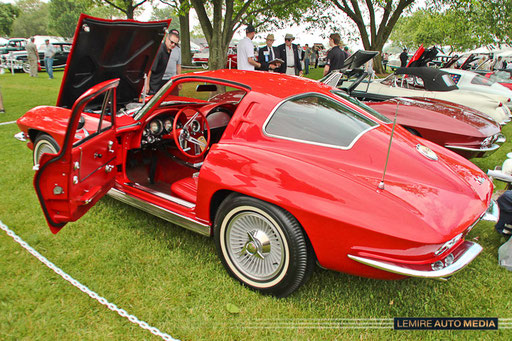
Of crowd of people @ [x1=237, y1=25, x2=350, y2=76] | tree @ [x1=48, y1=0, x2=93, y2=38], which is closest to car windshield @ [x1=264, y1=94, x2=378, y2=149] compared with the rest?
crowd of people @ [x1=237, y1=25, x2=350, y2=76]

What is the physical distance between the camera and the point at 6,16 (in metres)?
53.3

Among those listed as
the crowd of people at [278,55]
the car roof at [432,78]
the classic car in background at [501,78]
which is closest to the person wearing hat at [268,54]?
the crowd of people at [278,55]

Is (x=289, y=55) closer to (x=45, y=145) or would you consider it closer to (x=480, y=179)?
(x=45, y=145)

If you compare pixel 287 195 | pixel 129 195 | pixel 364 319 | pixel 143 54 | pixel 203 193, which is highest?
pixel 143 54

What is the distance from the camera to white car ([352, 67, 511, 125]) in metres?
6.48

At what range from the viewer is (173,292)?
2500 millimetres

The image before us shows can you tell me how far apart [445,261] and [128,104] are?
3721mm

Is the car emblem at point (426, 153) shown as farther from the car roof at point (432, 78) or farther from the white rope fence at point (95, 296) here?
the car roof at point (432, 78)

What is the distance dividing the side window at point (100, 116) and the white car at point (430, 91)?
15.7 ft

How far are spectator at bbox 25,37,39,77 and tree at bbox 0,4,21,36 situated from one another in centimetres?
5100

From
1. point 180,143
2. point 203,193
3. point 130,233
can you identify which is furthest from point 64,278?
point 180,143

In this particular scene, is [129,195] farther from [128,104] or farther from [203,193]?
[128,104]

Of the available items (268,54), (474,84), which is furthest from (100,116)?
(474,84)

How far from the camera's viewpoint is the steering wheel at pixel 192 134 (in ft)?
11.0
